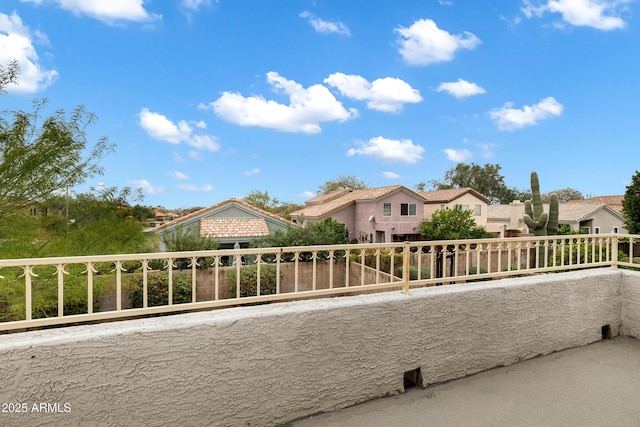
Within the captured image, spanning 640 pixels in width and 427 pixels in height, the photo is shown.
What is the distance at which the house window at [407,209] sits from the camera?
2022cm

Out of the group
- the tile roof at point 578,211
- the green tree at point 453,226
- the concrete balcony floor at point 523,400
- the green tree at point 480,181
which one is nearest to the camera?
the concrete balcony floor at point 523,400

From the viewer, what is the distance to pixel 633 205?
1756 cm

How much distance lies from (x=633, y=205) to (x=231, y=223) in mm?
19518

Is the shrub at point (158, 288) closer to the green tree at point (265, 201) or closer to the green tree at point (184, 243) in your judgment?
the green tree at point (184, 243)

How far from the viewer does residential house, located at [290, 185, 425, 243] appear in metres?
19.8

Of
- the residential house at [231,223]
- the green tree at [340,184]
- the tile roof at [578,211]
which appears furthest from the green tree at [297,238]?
the green tree at [340,184]

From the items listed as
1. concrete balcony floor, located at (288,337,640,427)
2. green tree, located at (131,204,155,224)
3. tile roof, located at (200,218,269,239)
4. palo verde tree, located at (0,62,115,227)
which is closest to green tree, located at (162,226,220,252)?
green tree, located at (131,204,155,224)

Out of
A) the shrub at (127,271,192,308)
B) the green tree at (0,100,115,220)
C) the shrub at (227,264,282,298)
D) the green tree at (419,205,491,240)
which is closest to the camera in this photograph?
the green tree at (0,100,115,220)

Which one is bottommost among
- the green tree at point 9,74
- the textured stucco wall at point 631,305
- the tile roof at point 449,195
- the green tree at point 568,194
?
the textured stucco wall at point 631,305

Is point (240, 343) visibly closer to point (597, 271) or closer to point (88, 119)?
point (597, 271)

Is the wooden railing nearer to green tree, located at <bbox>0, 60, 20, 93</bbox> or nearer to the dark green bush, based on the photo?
the dark green bush

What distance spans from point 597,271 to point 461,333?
1.98 m

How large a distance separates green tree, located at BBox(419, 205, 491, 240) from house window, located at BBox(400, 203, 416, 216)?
144 cm

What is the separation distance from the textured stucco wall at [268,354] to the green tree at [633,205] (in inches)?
768
